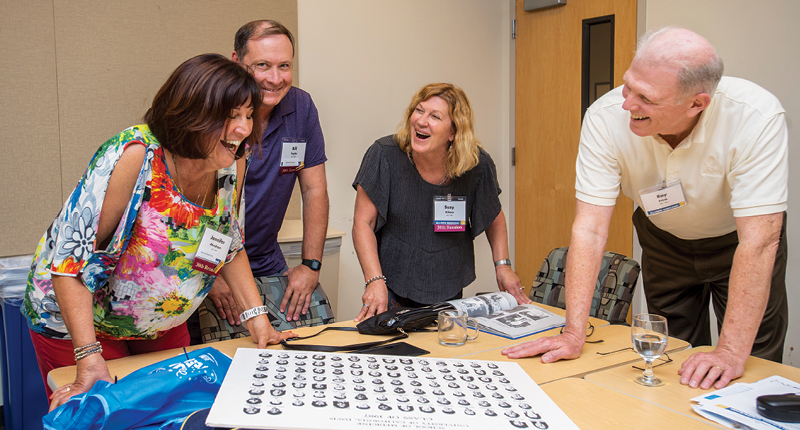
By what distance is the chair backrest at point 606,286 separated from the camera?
2199 millimetres

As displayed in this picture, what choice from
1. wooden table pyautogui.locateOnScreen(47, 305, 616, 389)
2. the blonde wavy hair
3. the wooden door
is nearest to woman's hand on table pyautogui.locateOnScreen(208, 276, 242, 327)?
wooden table pyautogui.locateOnScreen(47, 305, 616, 389)

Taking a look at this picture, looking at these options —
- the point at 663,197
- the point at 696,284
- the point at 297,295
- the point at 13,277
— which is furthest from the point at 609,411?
the point at 13,277

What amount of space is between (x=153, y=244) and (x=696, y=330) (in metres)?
1.87

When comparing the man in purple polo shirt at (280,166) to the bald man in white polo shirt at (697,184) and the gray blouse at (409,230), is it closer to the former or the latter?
the gray blouse at (409,230)

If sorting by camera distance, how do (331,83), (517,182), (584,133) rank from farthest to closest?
(517,182) → (331,83) → (584,133)

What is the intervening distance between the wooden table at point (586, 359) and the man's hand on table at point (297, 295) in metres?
0.73

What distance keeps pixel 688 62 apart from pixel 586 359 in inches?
31.7

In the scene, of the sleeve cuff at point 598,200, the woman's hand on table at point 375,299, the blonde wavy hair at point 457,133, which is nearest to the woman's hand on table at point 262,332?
the woman's hand on table at point 375,299

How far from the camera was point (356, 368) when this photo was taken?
1.20 m

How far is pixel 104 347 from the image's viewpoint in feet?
5.02

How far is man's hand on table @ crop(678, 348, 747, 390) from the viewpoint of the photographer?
1.29 m

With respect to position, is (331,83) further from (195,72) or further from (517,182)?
(195,72)

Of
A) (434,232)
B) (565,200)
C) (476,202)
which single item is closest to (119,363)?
(434,232)

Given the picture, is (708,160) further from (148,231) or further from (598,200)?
(148,231)
